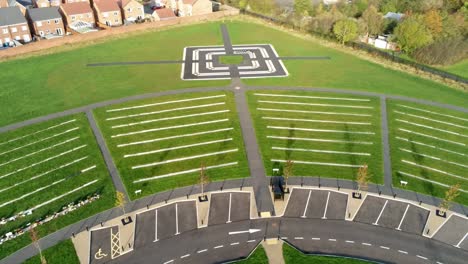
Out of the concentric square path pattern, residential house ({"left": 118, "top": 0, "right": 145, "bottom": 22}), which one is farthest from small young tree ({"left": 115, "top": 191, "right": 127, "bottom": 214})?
residential house ({"left": 118, "top": 0, "right": 145, "bottom": 22})

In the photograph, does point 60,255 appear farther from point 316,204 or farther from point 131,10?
point 131,10

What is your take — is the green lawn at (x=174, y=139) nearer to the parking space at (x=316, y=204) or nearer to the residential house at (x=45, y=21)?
the parking space at (x=316, y=204)

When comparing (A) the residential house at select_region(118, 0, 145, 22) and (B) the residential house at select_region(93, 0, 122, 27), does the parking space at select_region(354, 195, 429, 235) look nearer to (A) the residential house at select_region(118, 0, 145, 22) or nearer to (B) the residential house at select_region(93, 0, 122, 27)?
(A) the residential house at select_region(118, 0, 145, 22)

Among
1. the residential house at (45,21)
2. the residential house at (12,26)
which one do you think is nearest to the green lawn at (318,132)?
the residential house at (45,21)

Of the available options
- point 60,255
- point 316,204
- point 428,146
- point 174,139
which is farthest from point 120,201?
point 428,146

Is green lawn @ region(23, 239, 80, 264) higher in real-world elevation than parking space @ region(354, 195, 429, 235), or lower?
lower

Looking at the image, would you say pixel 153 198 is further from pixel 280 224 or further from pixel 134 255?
pixel 280 224
